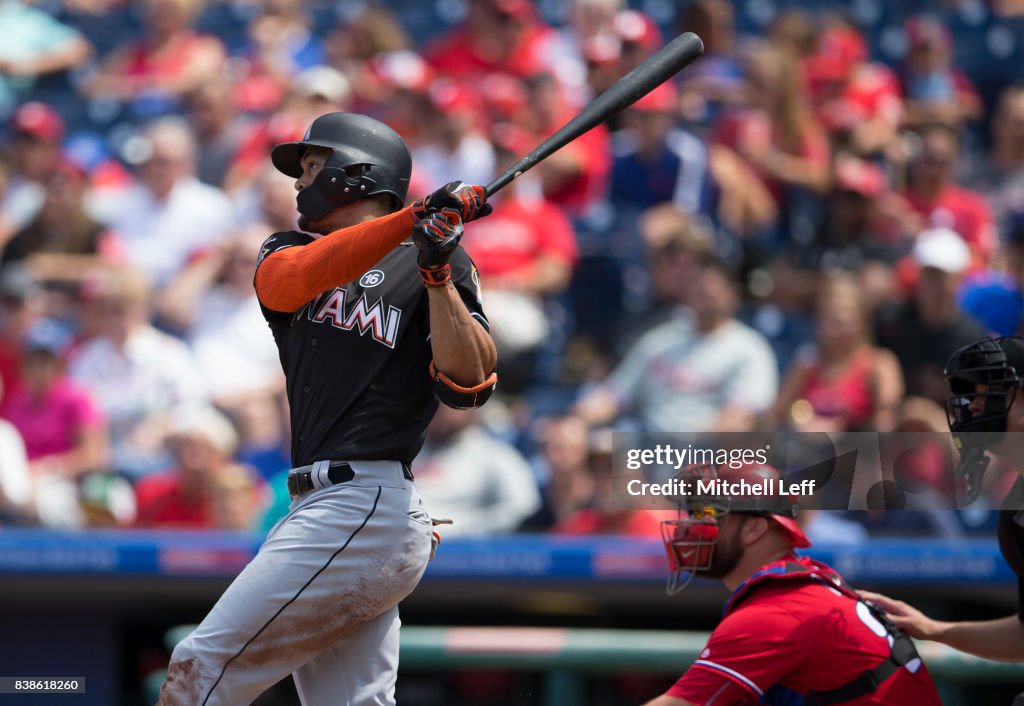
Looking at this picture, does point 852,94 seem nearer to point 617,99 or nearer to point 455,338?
point 617,99

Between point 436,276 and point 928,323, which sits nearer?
point 436,276

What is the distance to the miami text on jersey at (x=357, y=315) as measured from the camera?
318 cm

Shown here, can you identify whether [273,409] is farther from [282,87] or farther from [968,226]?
[968,226]

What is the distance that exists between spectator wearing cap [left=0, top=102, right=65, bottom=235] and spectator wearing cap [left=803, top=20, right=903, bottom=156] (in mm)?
4335

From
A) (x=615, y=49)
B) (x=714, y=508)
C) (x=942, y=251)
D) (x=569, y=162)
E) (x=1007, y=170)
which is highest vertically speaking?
(x=615, y=49)

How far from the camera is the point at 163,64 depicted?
920 cm

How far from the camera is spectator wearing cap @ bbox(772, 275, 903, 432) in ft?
20.0

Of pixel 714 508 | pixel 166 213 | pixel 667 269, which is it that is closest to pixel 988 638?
pixel 714 508

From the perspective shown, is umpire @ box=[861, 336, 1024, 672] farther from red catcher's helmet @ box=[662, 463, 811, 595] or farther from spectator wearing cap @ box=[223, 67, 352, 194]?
spectator wearing cap @ box=[223, 67, 352, 194]

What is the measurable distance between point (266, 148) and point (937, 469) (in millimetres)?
4867

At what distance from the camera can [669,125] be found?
772cm

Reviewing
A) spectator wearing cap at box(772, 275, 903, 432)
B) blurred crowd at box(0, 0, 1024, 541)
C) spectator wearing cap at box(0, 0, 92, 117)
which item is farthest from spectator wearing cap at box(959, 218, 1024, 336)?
spectator wearing cap at box(0, 0, 92, 117)

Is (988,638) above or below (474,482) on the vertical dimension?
below

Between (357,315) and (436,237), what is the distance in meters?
0.40
